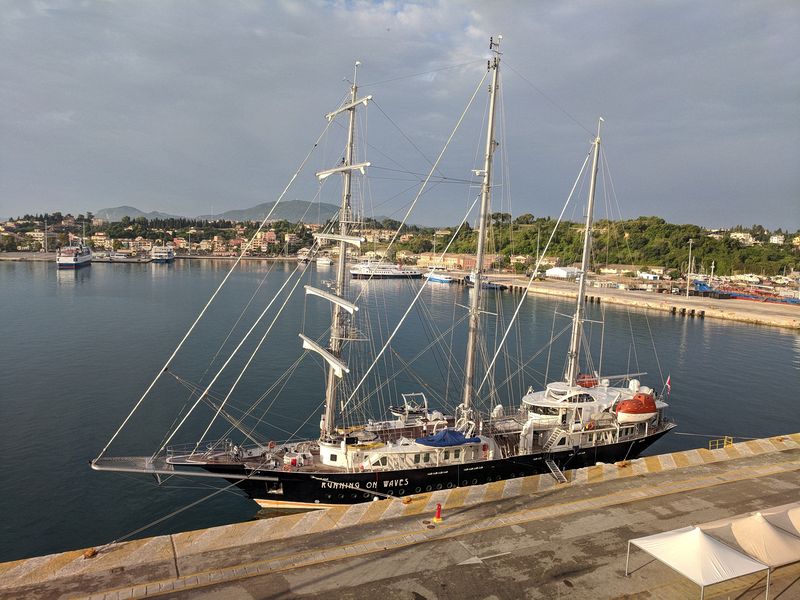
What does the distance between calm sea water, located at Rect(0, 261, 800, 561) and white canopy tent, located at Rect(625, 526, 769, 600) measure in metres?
16.8

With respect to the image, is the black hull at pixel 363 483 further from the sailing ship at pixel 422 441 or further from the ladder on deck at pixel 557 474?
the ladder on deck at pixel 557 474

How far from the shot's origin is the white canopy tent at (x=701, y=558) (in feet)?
40.1

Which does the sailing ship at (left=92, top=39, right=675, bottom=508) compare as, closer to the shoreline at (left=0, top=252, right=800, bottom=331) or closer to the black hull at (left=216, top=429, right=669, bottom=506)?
the black hull at (left=216, top=429, right=669, bottom=506)

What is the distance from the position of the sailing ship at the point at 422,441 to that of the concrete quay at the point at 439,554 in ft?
9.99

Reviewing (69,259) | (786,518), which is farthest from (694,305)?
(69,259)

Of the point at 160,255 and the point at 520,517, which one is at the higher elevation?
the point at 160,255

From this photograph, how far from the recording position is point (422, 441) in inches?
892

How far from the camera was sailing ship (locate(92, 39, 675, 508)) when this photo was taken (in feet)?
71.9

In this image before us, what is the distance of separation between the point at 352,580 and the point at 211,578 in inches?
145

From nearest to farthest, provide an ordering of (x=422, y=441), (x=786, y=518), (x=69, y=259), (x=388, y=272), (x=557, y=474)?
1. (x=786, y=518)
2. (x=557, y=474)
3. (x=422, y=441)
4. (x=69, y=259)
5. (x=388, y=272)

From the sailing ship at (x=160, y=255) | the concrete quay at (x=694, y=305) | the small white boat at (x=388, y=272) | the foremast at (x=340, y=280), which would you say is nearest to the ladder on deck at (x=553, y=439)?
the foremast at (x=340, y=280)

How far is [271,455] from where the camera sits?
2270 cm

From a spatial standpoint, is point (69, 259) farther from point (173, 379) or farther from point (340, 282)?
point (340, 282)

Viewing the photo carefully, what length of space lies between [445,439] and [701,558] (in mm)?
11436
